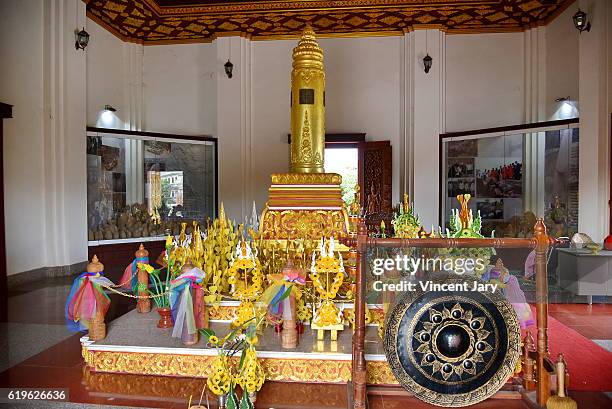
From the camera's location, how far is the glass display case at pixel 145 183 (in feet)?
27.3

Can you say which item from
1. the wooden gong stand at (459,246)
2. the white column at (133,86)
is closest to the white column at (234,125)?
the white column at (133,86)


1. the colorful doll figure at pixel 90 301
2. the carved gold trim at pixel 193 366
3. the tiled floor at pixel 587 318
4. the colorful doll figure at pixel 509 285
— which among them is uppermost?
the colorful doll figure at pixel 509 285

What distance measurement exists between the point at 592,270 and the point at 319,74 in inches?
167

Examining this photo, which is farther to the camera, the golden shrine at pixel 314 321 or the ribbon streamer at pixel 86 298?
the ribbon streamer at pixel 86 298

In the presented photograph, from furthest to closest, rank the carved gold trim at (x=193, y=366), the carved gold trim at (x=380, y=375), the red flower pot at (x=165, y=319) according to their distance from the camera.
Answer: the red flower pot at (x=165, y=319) → the carved gold trim at (x=193, y=366) → the carved gold trim at (x=380, y=375)

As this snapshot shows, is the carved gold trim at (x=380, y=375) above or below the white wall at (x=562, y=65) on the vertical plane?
below

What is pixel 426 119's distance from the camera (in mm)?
9484

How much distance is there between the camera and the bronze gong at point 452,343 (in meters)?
2.48

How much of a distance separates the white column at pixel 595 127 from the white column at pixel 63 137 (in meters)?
8.16

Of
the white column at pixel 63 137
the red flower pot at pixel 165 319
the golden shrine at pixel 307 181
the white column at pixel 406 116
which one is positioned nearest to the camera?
the red flower pot at pixel 165 319

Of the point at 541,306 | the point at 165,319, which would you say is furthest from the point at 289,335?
the point at 541,306

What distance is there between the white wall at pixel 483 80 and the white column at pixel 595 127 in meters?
2.51

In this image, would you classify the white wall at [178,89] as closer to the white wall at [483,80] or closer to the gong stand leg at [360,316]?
the white wall at [483,80]

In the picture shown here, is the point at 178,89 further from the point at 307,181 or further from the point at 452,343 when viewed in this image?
the point at 452,343
